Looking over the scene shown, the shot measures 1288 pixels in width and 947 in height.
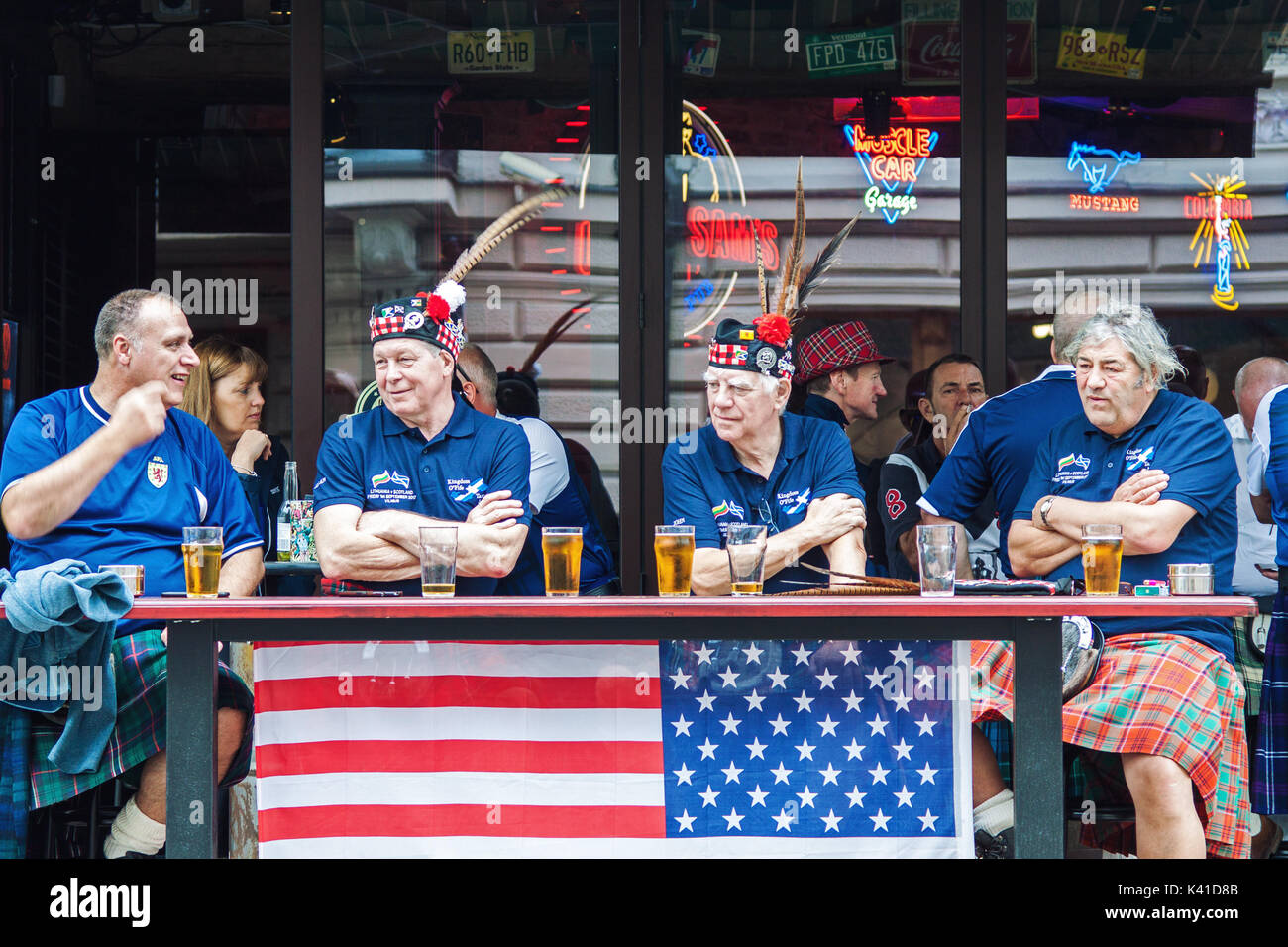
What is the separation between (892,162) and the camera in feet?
18.5

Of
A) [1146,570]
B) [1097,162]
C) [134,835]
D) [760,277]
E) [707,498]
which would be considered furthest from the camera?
[1097,162]

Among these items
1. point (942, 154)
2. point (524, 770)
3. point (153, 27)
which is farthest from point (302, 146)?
point (524, 770)

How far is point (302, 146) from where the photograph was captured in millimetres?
5066

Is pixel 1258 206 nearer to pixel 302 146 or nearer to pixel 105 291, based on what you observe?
pixel 302 146

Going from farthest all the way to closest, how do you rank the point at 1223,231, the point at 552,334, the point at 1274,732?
the point at 1223,231 < the point at 552,334 < the point at 1274,732

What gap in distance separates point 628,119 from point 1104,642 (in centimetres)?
270

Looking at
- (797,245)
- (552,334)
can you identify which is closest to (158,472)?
(552,334)

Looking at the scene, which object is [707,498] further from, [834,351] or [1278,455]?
[834,351]

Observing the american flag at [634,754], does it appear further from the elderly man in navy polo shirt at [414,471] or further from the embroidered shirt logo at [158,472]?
the embroidered shirt logo at [158,472]

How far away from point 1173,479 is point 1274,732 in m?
0.95

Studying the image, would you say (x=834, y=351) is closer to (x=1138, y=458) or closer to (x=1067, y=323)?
(x=1067, y=323)

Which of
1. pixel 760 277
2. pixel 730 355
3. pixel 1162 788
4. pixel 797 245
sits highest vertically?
pixel 797 245

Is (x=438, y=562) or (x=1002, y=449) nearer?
(x=438, y=562)

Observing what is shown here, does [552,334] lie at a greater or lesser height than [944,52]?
lesser
